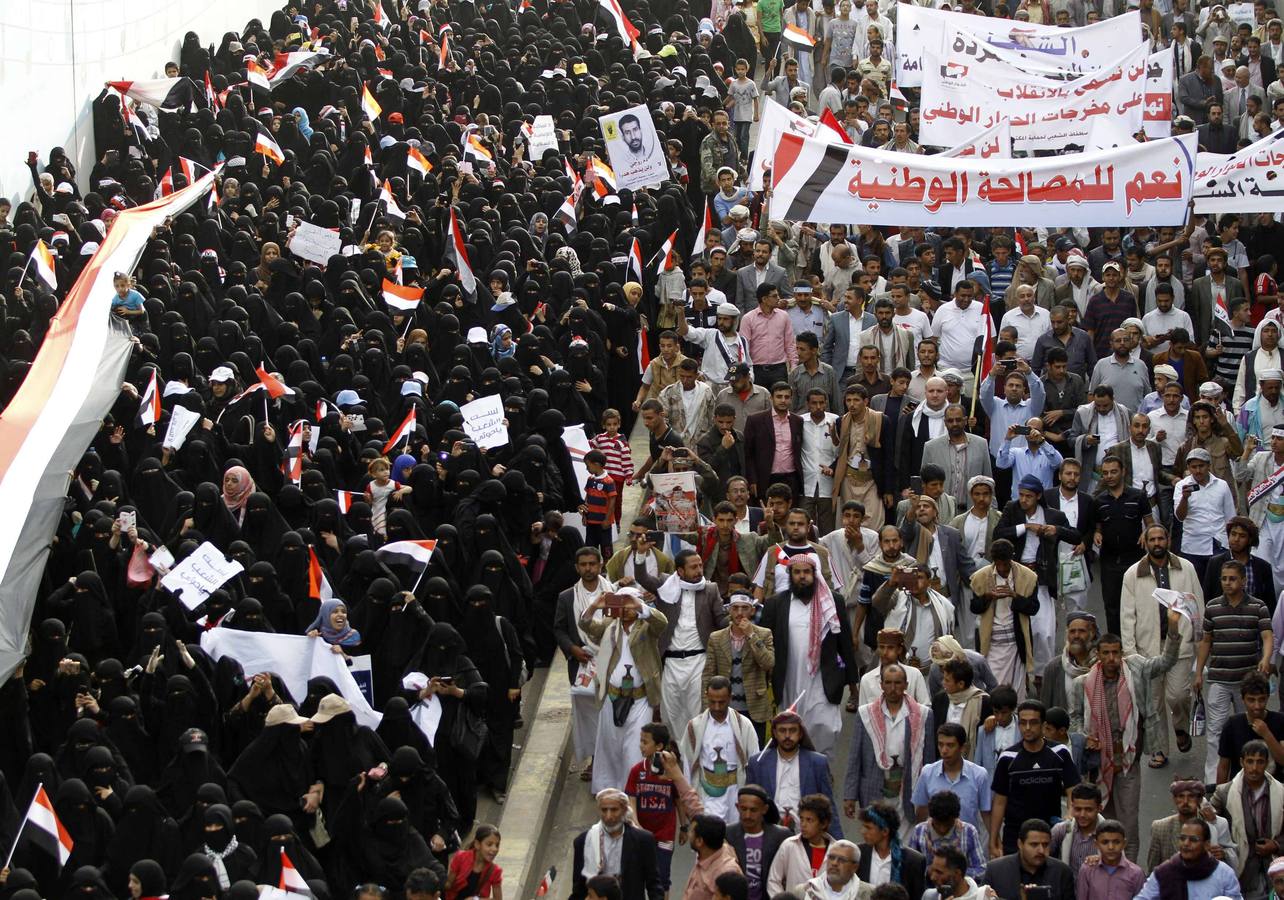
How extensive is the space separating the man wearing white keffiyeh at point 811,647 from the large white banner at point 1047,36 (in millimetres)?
8484

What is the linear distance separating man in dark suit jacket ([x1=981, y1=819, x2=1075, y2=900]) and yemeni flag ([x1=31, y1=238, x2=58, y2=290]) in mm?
9682

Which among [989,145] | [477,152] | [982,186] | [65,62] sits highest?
[982,186]

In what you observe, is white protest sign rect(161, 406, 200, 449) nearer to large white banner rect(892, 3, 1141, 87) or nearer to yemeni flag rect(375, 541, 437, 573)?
yemeni flag rect(375, 541, 437, 573)

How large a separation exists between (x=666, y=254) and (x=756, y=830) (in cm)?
817

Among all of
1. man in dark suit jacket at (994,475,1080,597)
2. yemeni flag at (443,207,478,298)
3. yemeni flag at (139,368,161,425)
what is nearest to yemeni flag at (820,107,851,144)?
yemeni flag at (443,207,478,298)

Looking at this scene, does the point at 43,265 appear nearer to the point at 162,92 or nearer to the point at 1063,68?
the point at 162,92

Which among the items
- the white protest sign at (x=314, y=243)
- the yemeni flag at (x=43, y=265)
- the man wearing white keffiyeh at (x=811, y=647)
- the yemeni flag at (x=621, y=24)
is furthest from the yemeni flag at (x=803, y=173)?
the yemeni flag at (x=621, y=24)

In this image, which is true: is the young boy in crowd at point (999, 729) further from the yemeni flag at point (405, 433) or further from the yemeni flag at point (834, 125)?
the yemeni flag at point (834, 125)

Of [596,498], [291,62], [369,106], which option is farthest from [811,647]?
[291,62]

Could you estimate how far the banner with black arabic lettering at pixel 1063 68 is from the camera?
1959 centimetres

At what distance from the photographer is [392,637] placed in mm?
13086

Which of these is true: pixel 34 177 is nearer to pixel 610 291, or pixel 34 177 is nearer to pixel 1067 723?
pixel 610 291

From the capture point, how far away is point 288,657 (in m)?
12.6

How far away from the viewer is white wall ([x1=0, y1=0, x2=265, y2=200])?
22156 mm
